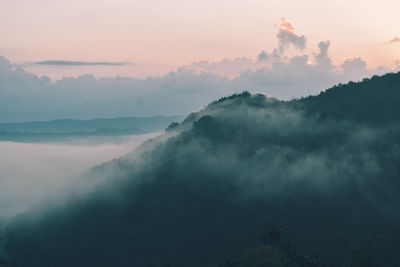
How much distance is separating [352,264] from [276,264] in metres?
29.4

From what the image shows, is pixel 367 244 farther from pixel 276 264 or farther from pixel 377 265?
pixel 276 264

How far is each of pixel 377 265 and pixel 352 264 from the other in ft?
31.1

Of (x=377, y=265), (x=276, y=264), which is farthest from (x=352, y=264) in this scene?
(x=276, y=264)

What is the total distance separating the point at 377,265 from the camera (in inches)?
7574

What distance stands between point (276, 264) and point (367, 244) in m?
37.7

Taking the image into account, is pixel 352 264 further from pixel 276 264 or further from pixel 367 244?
pixel 276 264

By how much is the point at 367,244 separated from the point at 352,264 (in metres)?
12.1

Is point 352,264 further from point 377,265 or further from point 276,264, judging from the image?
point 276,264

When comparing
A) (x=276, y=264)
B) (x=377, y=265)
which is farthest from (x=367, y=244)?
(x=276, y=264)

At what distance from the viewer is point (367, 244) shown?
200 m

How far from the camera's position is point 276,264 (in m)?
199
